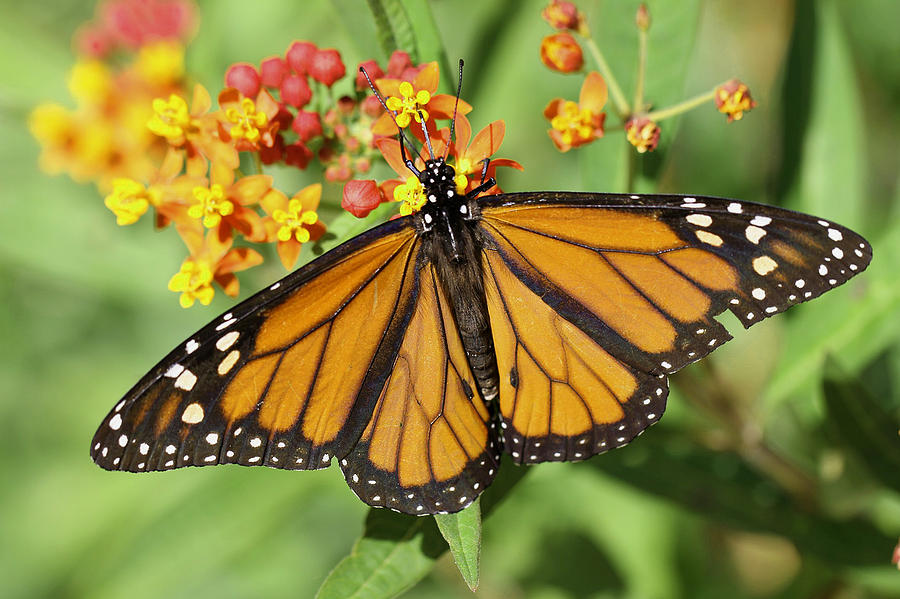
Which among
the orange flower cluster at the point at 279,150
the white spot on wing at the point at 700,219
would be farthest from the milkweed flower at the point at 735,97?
the orange flower cluster at the point at 279,150

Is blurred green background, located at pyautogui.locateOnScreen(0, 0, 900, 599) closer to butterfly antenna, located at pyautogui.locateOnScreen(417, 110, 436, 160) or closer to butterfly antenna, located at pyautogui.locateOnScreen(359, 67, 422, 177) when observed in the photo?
butterfly antenna, located at pyautogui.locateOnScreen(359, 67, 422, 177)

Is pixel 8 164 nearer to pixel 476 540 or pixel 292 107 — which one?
pixel 292 107

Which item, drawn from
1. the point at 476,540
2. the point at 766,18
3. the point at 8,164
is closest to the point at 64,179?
the point at 8,164

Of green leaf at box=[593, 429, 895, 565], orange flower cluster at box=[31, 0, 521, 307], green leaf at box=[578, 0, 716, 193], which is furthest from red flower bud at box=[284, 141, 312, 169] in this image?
green leaf at box=[593, 429, 895, 565]

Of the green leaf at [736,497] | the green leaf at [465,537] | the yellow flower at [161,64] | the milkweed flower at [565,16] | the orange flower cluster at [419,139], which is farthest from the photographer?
the yellow flower at [161,64]

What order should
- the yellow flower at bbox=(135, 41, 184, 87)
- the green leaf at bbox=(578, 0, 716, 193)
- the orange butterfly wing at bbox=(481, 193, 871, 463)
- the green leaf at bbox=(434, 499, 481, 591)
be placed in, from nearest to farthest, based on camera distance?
the green leaf at bbox=(434, 499, 481, 591), the orange butterfly wing at bbox=(481, 193, 871, 463), the green leaf at bbox=(578, 0, 716, 193), the yellow flower at bbox=(135, 41, 184, 87)

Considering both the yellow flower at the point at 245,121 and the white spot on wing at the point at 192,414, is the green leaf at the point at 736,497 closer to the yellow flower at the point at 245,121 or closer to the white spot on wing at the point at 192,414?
the white spot on wing at the point at 192,414

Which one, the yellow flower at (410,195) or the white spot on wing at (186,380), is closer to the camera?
the white spot on wing at (186,380)
